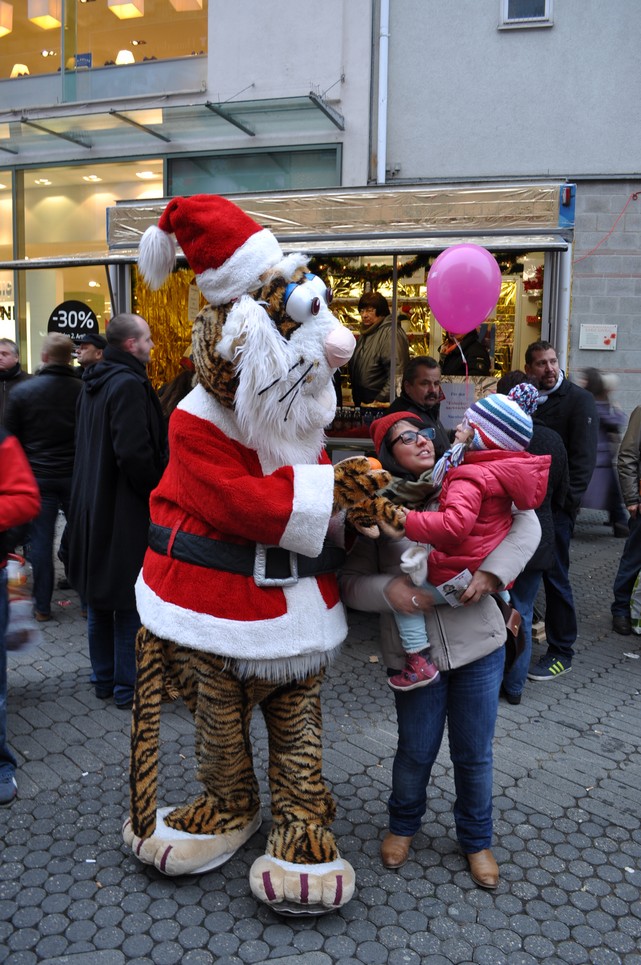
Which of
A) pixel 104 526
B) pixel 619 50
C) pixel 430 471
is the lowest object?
pixel 104 526

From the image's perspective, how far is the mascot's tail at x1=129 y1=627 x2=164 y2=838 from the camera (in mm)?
2811

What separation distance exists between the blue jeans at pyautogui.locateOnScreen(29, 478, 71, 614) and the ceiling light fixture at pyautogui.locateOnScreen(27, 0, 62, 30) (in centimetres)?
1024

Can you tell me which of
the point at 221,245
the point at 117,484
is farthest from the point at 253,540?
the point at 117,484

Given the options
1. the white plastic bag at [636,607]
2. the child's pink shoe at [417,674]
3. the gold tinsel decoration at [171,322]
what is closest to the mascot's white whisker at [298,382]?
the child's pink shoe at [417,674]

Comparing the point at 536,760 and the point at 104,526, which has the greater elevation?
the point at 104,526

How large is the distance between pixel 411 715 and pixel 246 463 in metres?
1.09

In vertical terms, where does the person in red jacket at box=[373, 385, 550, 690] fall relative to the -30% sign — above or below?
below

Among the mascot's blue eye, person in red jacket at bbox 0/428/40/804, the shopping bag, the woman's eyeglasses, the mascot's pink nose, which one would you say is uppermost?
the mascot's blue eye

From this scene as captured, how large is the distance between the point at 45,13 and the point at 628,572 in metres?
12.6

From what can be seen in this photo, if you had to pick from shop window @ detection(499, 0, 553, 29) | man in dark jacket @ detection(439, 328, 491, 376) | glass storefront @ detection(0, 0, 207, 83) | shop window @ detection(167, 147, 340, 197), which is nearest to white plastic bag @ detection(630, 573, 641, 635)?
man in dark jacket @ detection(439, 328, 491, 376)

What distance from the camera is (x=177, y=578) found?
106 inches

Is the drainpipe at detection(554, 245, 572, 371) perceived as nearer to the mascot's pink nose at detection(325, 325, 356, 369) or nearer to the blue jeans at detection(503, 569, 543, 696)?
the blue jeans at detection(503, 569, 543, 696)

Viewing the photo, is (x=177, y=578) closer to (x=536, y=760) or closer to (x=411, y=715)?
(x=411, y=715)

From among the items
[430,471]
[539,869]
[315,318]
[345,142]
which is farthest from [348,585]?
[345,142]
